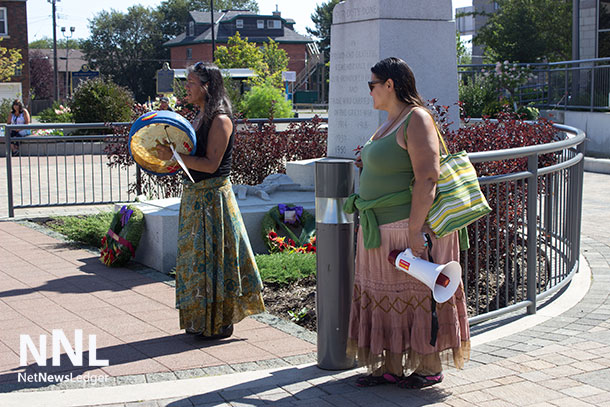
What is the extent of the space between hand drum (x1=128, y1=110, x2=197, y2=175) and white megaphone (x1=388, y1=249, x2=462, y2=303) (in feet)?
5.50

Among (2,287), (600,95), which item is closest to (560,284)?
(2,287)

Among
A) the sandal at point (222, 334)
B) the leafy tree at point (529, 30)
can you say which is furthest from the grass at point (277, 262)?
the leafy tree at point (529, 30)

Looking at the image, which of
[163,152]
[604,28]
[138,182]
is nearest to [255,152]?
[138,182]

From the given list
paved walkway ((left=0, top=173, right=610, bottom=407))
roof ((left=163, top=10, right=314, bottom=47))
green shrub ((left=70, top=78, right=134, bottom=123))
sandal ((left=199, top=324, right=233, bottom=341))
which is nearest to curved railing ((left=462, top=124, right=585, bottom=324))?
paved walkway ((left=0, top=173, right=610, bottom=407))

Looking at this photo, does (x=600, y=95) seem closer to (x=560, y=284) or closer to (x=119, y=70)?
(x=560, y=284)

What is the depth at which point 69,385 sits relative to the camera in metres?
4.57

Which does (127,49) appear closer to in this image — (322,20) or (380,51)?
(322,20)

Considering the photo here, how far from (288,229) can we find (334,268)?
3.16 m

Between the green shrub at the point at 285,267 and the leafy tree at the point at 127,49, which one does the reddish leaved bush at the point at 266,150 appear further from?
the leafy tree at the point at 127,49

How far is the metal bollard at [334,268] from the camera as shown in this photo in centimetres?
471

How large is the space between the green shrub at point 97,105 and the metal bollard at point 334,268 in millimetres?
18667

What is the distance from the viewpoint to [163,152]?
202 inches

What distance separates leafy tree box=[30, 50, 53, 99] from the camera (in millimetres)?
89562

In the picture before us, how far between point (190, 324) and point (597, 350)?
2684mm
